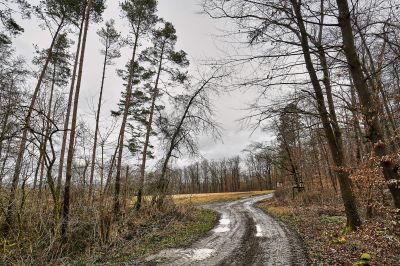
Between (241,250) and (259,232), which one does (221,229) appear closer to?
(259,232)

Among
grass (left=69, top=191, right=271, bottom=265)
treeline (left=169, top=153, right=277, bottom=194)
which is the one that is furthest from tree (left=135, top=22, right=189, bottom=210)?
treeline (left=169, top=153, right=277, bottom=194)

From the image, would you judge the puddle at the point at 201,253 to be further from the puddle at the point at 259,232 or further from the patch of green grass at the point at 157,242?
the puddle at the point at 259,232

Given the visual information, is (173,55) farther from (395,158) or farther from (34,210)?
(395,158)

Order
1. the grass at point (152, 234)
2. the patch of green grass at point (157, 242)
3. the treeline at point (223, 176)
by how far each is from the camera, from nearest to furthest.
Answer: the patch of green grass at point (157, 242) < the grass at point (152, 234) < the treeline at point (223, 176)

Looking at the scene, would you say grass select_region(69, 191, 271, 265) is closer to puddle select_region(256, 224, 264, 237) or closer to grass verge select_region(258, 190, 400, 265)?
puddle select_region(256, 224, 264, 237)

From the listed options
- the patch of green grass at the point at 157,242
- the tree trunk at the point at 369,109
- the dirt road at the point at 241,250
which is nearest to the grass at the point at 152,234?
the patch of green grass at the point at 157,242

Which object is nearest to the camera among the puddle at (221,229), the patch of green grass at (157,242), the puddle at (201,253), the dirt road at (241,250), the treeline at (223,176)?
the dirt road at (241,250)

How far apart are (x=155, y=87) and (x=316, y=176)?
1893cm

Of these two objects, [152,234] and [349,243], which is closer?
[349,243]

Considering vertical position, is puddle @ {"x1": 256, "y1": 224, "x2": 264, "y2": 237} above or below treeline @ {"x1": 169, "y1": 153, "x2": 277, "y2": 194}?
below

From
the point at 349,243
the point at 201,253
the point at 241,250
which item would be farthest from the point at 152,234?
the point at 349,243

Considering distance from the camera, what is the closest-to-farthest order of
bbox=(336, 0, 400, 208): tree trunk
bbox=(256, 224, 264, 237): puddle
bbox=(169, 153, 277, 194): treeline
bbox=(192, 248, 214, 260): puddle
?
1. bbox=(336, 0, 400, 208): tree trunk
2. bbox=(192, 248, 214, 260): puddle
3. bbox=(256, 224, 264, 237): puddle
4. bbox=(169, 153, 277, 194): treeline

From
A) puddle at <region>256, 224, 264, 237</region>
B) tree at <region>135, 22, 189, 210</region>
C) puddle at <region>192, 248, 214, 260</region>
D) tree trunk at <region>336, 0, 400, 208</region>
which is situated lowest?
puddle at <region>192, 248, 214, 260</region>

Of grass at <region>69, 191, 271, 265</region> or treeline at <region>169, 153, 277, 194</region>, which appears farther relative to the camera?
treeline at <region>169, 153, 277, 194</region>
